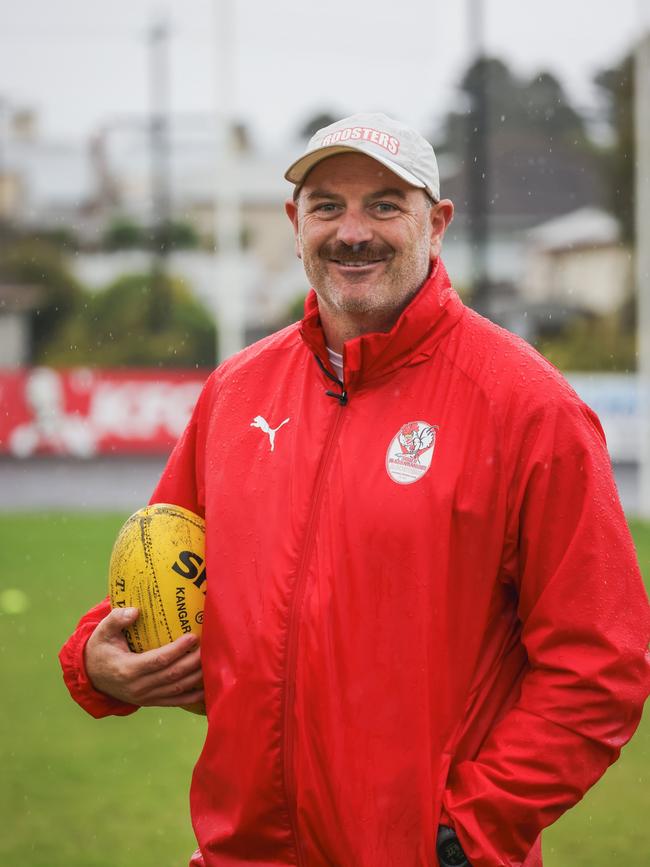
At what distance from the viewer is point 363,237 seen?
2381mm

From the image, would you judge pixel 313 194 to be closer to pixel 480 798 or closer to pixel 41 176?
pixel 480 798

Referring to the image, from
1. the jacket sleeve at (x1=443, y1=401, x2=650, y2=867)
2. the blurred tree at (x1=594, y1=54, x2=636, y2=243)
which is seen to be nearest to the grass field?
the jacket sleeve at (x1=443, y1=401, x2=650, y2=867)

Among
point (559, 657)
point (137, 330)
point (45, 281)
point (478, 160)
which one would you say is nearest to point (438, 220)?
point (559, 657)

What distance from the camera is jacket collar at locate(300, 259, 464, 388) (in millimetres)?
2305

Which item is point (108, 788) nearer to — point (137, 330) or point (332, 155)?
point (332, 155)

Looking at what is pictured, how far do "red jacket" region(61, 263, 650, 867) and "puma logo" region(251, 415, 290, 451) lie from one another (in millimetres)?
109

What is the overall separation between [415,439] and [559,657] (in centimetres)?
48

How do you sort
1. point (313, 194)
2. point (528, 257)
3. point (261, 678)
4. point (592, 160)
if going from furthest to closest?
point (528, 257)
point (592, 160)
point (313, 194)
point (261, 678)

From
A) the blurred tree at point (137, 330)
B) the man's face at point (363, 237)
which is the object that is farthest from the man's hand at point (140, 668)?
the blurred tree at point (137, 330)

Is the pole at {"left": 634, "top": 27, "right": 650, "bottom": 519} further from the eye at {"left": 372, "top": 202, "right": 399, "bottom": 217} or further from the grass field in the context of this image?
the eye at {"left": 372, "top": 202, "right": 399, "bottom": 217}

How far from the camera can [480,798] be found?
2129 mm

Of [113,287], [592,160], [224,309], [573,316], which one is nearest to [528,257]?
[592,160]

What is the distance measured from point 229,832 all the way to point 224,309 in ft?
45.5

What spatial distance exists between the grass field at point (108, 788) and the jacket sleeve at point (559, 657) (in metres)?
2.56
